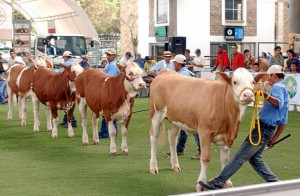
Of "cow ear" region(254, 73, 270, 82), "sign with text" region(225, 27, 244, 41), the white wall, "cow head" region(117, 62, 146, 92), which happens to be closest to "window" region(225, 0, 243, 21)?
"sign with text" region(225, 27, 244, 41)

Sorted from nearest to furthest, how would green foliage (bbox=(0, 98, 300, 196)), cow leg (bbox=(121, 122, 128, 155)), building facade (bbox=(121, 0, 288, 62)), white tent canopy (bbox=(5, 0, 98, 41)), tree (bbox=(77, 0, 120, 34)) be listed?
green foliage (bbox=(0, 98, 300, 196))
cow leg (bbox=(121, 122, 128, 155))
building facade (bbox=(121, 0, 288, 62))
white tent canopy (bbox=(5, 0, 98, 41))
tree (bbox=(77, 0, 120, 34))

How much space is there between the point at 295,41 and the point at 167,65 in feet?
43.4

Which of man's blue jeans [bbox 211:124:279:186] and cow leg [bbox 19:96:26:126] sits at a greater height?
man's blue jeans [bbox 211:124:279:186]

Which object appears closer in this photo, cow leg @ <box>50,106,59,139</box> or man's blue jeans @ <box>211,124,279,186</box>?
man's blue jeans @ <box>211,124,279,186</box>

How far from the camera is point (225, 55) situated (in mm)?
30797

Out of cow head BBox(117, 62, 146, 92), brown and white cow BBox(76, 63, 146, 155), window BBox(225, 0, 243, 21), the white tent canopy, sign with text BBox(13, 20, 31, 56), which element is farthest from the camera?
the white tent canopy

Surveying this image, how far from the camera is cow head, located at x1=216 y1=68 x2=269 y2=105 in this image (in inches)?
391

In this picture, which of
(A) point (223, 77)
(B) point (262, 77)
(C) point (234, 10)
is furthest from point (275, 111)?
(C) point (234, 10)

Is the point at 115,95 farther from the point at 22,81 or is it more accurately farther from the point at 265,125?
the point at 22,81

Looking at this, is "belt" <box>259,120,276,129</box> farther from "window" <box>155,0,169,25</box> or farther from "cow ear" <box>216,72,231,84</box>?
"window" <box>155,0,169,25</box>

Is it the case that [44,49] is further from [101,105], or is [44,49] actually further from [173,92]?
[173,92]

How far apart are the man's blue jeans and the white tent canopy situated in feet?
129

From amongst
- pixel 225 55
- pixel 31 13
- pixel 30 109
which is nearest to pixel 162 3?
pixel 31 13

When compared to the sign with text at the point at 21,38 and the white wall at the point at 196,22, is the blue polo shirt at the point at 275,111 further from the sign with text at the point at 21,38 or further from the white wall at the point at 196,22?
the white wall at the point at 196,22
